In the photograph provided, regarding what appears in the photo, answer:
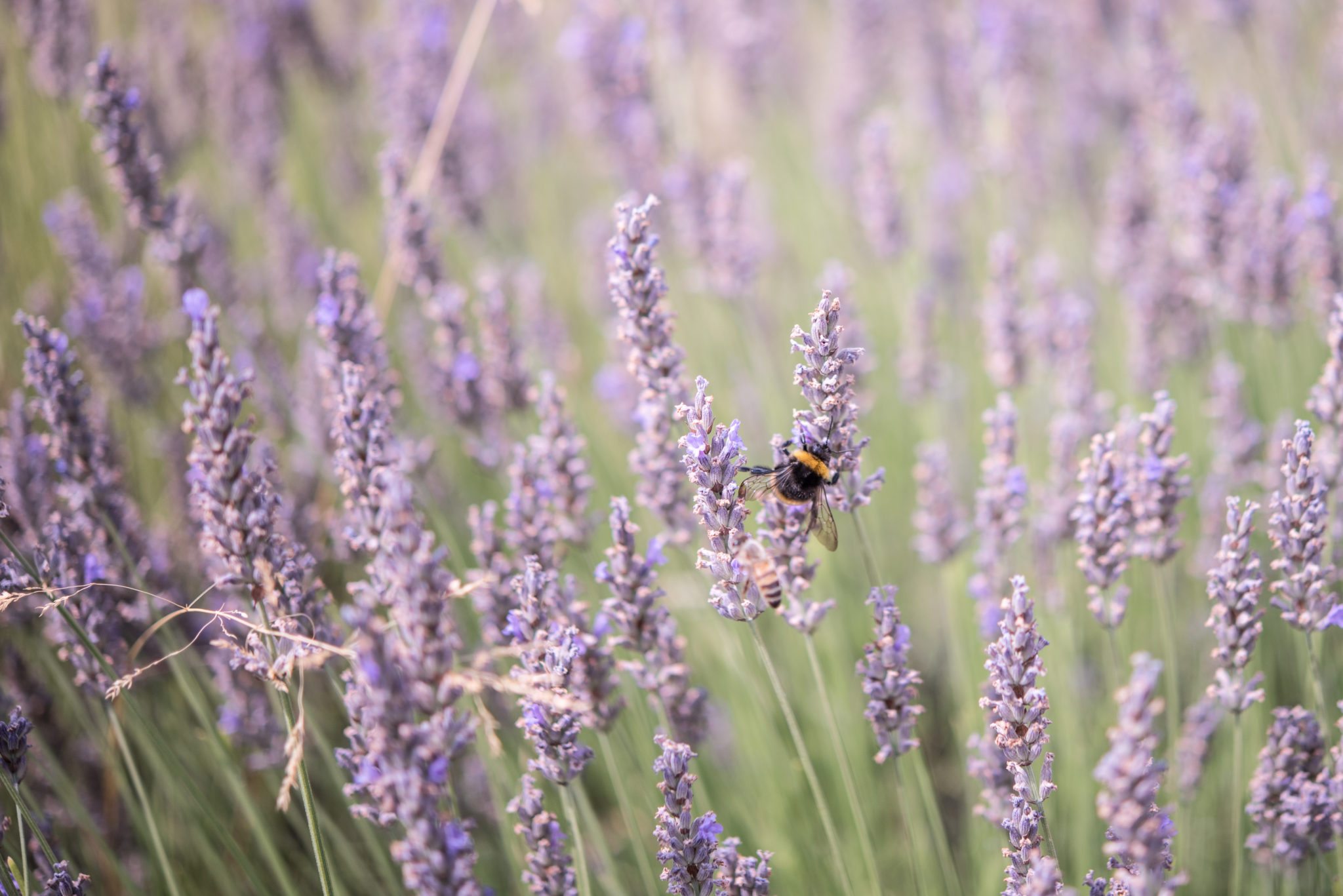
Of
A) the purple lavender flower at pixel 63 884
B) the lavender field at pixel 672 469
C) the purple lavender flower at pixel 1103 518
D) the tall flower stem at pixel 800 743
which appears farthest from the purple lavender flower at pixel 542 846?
the purple lavender flower at pixel 1103 518

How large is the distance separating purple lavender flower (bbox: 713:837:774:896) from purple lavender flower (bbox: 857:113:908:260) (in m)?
2.39

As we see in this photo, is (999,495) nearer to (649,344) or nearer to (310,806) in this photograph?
(649,344)

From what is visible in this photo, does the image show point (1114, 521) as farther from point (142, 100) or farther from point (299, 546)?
point (142, 100)

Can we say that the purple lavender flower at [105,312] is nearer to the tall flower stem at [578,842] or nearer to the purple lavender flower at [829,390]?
the tall flower stem at [578,842]

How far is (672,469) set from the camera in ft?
6.22

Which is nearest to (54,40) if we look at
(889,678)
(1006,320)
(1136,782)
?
(1006,320)

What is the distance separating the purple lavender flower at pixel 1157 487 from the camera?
5.78ft

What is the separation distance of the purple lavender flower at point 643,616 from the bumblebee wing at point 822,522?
33 cm

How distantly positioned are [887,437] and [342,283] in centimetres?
259

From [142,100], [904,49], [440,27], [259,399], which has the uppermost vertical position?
[904,49]

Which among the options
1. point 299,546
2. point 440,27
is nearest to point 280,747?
point 299,546

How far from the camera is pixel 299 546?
1.69 meters

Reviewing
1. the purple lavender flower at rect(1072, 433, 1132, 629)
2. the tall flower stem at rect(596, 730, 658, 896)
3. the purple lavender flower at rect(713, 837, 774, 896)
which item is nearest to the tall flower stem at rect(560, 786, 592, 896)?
the tall flower stem at rect(596, 730, 658, 896)

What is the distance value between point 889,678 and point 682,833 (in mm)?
440
